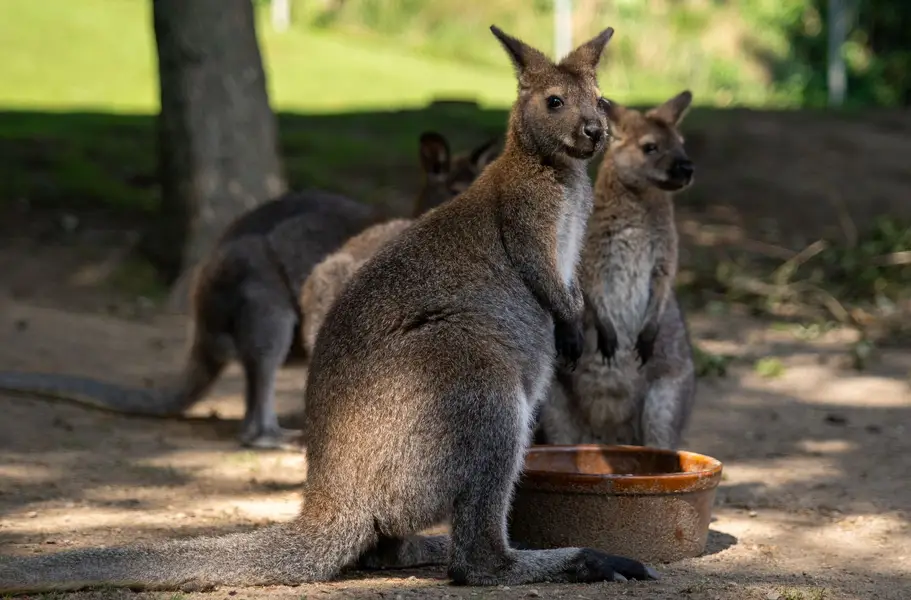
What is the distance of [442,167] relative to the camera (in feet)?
21.0

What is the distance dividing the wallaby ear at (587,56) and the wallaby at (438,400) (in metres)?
0.08

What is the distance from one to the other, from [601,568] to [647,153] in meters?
2.24

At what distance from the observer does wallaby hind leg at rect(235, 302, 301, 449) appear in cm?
610

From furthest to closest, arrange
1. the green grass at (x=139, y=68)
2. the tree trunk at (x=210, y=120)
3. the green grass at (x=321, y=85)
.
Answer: the green grass at (x=139, y=68) < the green grass at (x=321, y=85) < the tree trunk at (x=210, y=120)

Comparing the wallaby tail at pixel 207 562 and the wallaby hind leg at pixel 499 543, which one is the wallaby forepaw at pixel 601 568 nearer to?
the wallaby hind leg at pixel 499 543

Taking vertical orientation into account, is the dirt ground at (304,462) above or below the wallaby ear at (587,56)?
below

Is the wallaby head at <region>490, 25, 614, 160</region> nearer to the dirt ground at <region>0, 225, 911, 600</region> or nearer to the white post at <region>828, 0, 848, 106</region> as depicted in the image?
the dirt ground at <region>0, 225, 911, 600</region>

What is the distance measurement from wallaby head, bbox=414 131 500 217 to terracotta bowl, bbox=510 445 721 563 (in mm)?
2493

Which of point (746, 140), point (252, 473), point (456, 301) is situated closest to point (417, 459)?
point (456, 301)

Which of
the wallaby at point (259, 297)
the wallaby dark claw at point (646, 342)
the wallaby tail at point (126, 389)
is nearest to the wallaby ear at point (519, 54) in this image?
the wallaby dark claw at point (646, 342)

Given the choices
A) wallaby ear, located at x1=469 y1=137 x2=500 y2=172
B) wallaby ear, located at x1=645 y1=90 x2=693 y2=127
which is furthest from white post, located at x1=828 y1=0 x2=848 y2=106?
wallaby ear, located at x1=645 y1=90 x2=693 y2=127

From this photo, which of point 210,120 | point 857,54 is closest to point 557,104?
point 210,120

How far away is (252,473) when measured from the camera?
5582 millimetres

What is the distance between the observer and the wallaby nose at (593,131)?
153 inches
